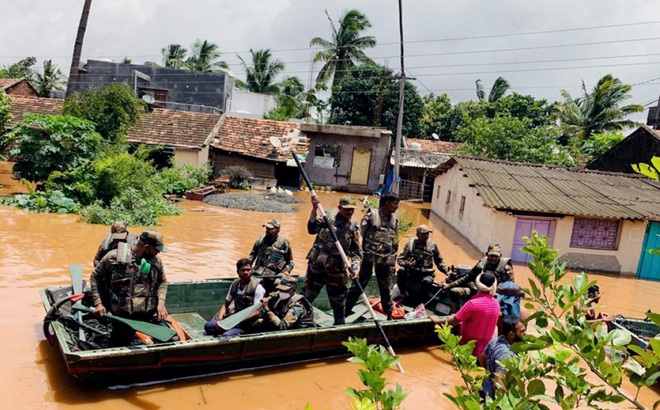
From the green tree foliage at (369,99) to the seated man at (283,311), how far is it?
94.8ft

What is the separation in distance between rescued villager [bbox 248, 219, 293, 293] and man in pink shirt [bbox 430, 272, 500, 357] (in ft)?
9.44

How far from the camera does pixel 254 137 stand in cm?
2842

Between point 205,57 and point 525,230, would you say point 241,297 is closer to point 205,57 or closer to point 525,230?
point 525,230

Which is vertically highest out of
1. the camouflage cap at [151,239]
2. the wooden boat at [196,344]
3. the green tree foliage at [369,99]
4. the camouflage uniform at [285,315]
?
the green tree foliage at [369,99]

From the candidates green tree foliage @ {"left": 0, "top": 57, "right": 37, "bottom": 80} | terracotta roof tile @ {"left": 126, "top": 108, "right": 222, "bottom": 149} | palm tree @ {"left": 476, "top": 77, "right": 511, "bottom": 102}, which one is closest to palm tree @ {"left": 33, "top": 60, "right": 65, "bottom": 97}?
green tree foliage @ {"left": 0, "top": 57, "right": 37, "bottom": 80}

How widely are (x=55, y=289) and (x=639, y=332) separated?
9566mm

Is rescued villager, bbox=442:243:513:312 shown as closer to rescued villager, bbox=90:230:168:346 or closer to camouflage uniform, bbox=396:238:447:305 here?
camouflage uniform, bbox=396:238:447:305

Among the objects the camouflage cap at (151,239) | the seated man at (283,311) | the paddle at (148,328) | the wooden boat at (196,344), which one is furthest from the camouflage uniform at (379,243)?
the camouflage cap at (151,239)

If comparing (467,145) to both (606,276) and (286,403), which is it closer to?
(606,276)

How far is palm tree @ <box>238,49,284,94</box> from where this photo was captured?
43.4 meters

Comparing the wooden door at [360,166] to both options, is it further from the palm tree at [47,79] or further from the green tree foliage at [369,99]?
the palm tree at [47,79]

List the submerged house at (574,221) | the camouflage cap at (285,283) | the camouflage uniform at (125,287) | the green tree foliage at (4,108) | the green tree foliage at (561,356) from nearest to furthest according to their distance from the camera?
1. the green tree foliage at (561,356)
2. the camouflage uniform at (125,287)
3. the camouflage cap at (285,283)
4. the submerged house at (574,221)
5. the green tree foliage at (4,108)

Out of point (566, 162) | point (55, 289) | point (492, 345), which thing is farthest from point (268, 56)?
point (492, 345)

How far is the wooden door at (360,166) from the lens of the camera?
99.8ft
